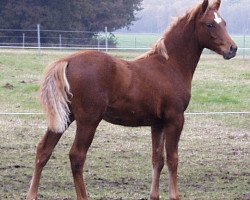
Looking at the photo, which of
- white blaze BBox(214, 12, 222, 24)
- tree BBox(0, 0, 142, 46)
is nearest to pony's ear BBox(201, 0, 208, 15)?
white blaze BBox(214, 12, 222, 24)

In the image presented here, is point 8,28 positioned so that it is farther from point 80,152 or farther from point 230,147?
point 80,152

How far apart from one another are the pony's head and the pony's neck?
0.11 metres

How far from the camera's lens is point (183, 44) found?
714 cm

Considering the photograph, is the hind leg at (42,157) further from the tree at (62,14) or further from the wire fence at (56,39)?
the tree at (62,14)

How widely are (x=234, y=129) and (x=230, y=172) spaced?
3.56 metres

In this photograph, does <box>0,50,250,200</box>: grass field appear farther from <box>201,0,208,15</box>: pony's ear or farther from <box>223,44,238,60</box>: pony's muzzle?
<box>201,0,208,15</box>: pony's ear

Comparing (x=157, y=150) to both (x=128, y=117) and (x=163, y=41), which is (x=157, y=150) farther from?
(x=163, y=41)

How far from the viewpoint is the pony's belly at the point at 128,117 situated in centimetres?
652

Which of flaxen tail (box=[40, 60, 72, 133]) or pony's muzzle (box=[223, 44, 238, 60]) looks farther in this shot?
pony's muzzle (box=[223, 44, 238, 60])

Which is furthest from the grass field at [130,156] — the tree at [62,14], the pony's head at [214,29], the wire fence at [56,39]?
the tree at [62,14]

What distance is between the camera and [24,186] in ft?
23.9

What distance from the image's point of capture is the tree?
36.0 m

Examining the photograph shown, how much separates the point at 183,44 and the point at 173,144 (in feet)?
3.59

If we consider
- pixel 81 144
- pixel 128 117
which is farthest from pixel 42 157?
pixel 128 117
